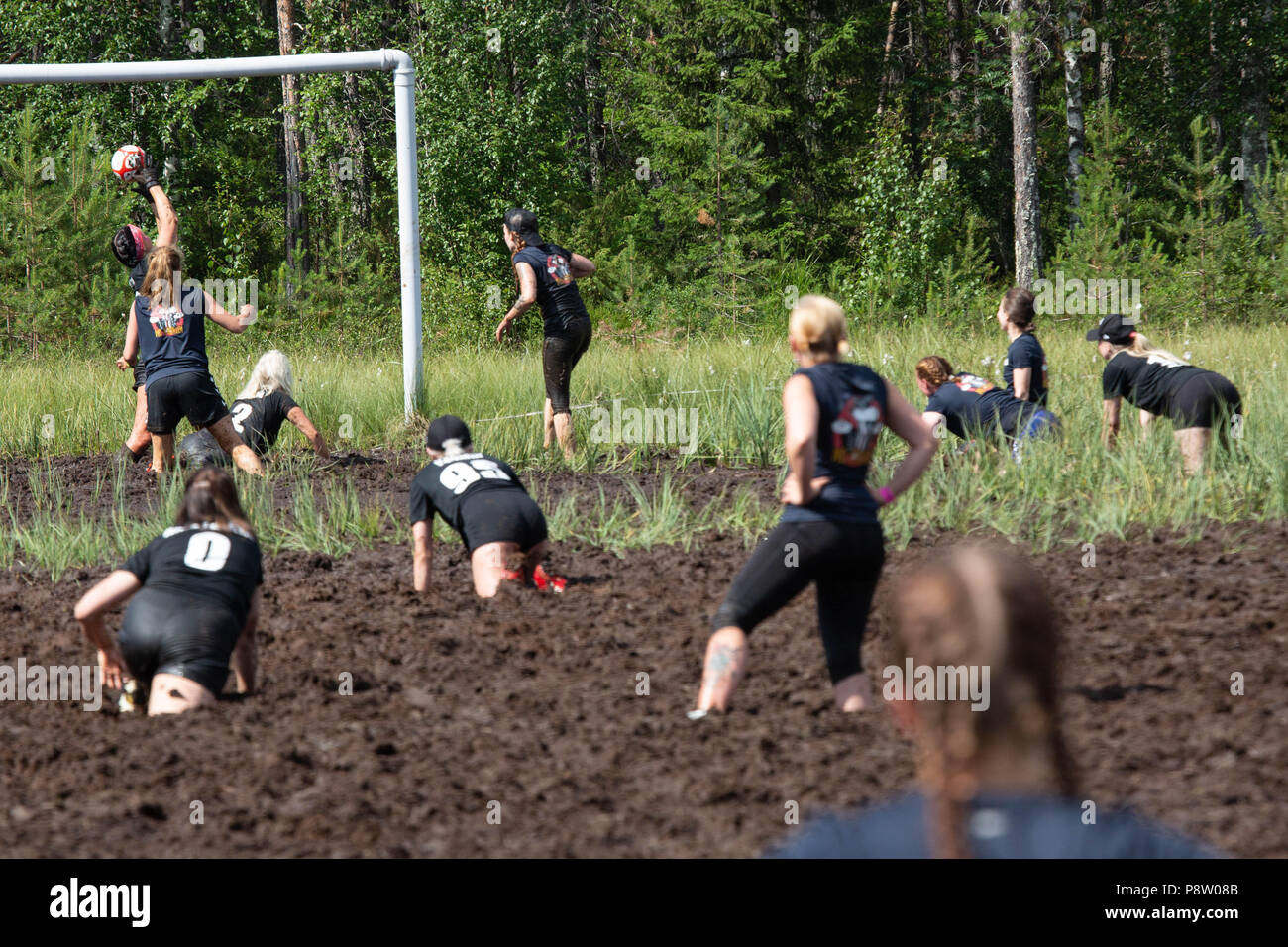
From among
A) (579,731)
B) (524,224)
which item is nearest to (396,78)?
(524,224)

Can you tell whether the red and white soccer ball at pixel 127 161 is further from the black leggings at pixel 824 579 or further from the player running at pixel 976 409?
the black leggings at pixel 824 579

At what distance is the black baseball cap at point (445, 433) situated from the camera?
22.5ft

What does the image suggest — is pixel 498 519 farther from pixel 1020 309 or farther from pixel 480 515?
pixel 1020 309

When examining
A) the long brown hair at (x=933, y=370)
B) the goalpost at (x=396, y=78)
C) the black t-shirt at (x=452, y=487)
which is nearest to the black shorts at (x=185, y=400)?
the goalpost at (x=396, y=78)

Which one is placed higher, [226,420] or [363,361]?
[363,361]

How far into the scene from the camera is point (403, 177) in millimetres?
11836

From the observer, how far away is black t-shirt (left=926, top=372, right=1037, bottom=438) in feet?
29.6

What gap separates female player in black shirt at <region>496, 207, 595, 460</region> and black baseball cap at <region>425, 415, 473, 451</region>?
10.6 ft

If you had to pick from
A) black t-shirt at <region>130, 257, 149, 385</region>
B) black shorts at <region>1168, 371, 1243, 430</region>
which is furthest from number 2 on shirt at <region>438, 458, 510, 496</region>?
black shorts at <region>1168, 371, 1243, 430</region>

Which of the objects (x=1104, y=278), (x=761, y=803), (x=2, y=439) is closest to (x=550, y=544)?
(x=761, y=803)

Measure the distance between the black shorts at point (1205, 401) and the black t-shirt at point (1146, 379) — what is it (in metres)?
0.09
